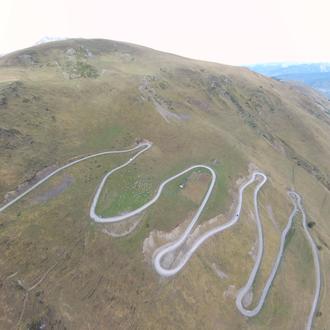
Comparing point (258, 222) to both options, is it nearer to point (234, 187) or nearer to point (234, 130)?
point (234, 187)

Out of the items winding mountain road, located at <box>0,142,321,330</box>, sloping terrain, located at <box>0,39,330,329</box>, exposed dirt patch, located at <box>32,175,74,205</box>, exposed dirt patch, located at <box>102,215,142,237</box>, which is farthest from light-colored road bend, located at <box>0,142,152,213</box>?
exposed dirt patch, located at <box>102,215,142,237</box>

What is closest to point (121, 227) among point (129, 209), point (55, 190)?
point (129, 209)

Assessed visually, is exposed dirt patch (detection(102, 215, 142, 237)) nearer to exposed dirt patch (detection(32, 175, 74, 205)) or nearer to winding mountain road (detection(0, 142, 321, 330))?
winding mountain road (detection(0, 142, 321, 330))

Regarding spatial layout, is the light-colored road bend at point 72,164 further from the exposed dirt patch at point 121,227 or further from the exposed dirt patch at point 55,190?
the exposed dirt patch at point 121,227

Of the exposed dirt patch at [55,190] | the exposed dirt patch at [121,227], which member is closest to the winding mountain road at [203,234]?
the exposed dirt patch at [121,227]

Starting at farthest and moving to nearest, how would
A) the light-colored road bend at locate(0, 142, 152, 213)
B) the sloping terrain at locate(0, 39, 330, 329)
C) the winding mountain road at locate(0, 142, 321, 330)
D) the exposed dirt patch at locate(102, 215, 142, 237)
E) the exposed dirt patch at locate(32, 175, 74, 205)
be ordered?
the exposed dirt patch at locate(32, 175, 74, 205) < the exposed dirt patch at locate(102, 215, 142, 237) < the light-colored road bend at locate(0, 142, 152, 213) < the winding mountain road at locate(0, 142, 321, 330) < the sloping terrain at locate(0, 39, 330, 329)


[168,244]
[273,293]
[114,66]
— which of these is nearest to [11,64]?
[114,66]

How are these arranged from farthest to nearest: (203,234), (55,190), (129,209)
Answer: (203,234) → (129,209) → (55,190)

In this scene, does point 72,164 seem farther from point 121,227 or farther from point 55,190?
point 121,227

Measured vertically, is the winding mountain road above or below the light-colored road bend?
below
